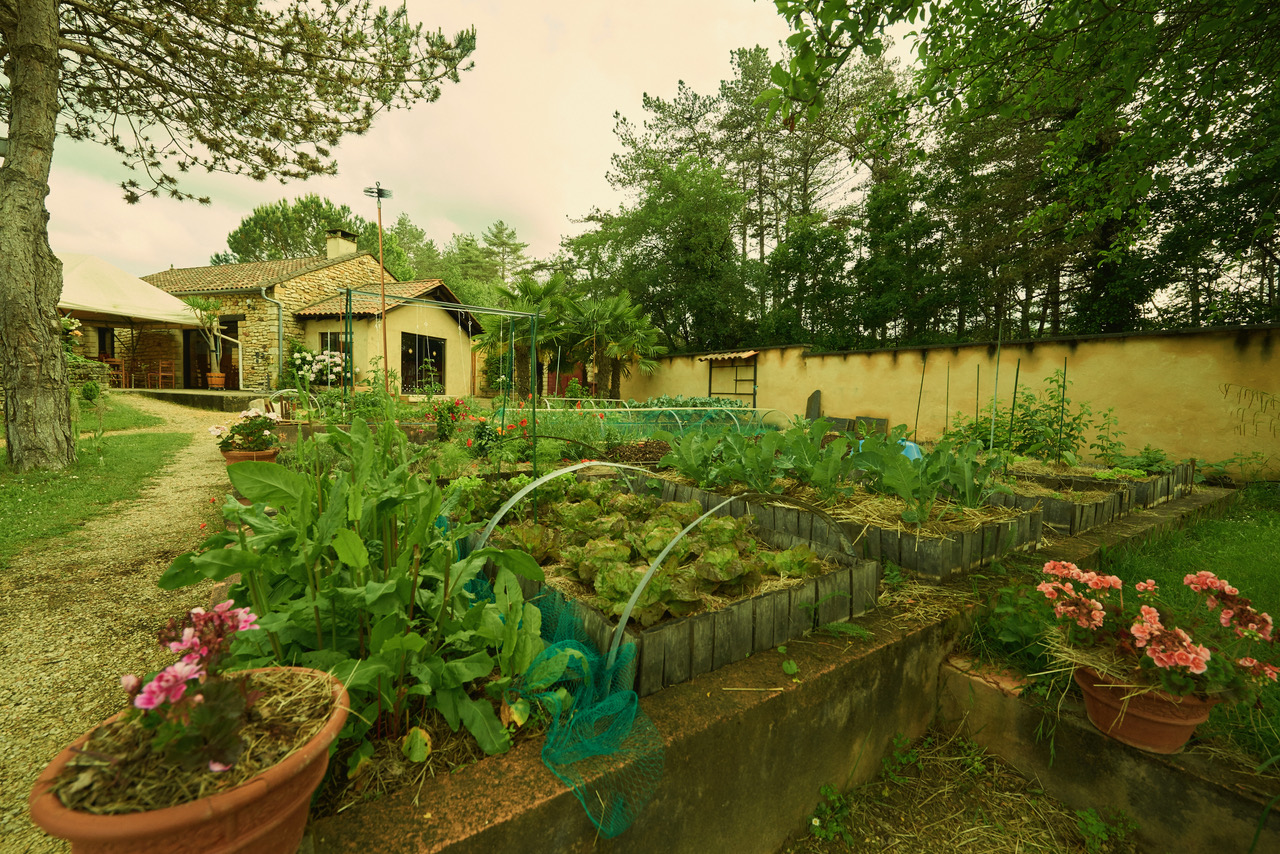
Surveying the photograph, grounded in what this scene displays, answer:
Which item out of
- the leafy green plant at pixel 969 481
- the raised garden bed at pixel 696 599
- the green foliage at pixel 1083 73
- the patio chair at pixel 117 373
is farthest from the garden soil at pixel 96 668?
the patio chair at pixel 117 373

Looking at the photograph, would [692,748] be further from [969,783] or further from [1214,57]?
[1214,57]

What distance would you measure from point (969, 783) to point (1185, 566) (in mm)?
1915

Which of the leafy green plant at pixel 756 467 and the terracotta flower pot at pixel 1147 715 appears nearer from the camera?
the terracotta flower pot at pixel 1147 715

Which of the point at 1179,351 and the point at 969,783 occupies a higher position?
the point at 1179,351

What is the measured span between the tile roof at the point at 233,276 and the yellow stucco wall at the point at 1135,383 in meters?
14.0

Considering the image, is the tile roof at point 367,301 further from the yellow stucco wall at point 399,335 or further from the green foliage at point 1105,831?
the green foliage at point 1105,831

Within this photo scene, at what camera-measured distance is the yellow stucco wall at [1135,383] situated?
529 centimetres

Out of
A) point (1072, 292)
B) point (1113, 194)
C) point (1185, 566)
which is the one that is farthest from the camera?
point (1072, 292)

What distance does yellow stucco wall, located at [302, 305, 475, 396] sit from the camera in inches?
490

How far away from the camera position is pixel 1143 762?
1.26 meters

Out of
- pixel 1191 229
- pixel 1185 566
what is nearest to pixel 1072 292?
pixel 1191 229

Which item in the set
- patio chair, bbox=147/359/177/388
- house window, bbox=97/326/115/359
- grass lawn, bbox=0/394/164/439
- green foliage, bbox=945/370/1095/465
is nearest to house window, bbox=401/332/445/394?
grass lawn, bbox=0/394/164/439

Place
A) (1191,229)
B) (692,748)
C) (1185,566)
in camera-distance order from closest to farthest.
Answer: (692,748) < (1185,566) < (1191,229)

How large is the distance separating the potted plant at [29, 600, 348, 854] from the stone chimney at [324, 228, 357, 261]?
17.3 meters
